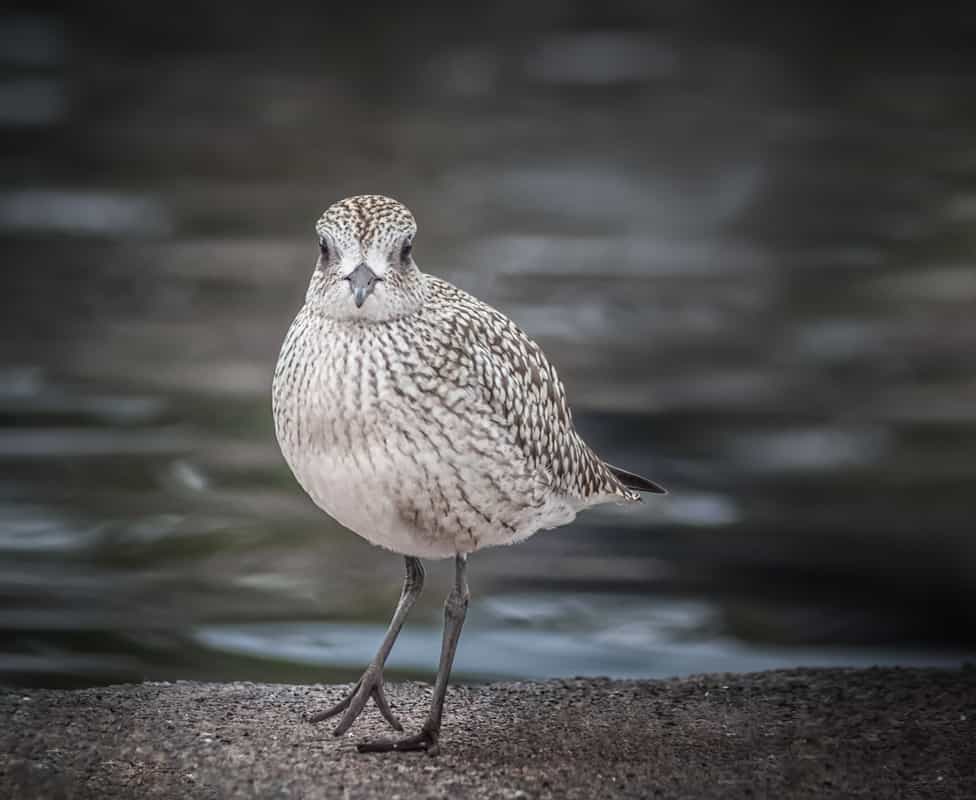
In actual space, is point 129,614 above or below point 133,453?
below

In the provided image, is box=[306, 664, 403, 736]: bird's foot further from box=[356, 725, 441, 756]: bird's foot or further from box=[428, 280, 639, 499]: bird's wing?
box=[428, 280, 639, 499]: bird's wing

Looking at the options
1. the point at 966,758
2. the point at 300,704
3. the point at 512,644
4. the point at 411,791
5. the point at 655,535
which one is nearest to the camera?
the point at 411,791

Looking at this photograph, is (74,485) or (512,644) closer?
(512,644)

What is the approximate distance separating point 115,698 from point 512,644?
279 cm

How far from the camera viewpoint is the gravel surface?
18.8 feet

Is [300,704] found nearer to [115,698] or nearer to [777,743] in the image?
[115,698]

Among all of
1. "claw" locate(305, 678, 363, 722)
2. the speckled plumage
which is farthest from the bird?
"claw" locate(305, 678, 363, 722)

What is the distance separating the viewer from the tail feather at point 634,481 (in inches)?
276

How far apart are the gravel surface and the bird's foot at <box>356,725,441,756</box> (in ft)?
0.10

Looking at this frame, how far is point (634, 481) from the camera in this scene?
23.2 ft

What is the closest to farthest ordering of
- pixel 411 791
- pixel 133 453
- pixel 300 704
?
pixel 411 791
pixel 300 704
pixel 133 453

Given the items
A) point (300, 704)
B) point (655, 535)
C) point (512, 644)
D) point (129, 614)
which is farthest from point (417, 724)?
point (655, 535)

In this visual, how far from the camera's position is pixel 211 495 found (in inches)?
423

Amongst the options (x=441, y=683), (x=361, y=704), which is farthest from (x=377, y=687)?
(x=441, y=683)
